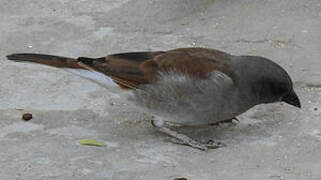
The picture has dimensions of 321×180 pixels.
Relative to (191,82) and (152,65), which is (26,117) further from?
(191,82)

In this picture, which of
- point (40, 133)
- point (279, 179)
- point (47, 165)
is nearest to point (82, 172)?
point (47, 165)

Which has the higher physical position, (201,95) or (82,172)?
(201,95)

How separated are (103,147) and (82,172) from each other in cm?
36

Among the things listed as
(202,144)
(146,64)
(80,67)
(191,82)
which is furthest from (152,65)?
(202,144)

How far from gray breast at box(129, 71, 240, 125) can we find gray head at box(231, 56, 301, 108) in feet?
0.27

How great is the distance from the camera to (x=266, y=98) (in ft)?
17.9

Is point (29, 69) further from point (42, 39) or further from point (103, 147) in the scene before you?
point (103, 147)

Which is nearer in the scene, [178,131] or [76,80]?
[178,131]

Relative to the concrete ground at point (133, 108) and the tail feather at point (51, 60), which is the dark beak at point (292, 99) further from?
the tail feather at point (51, 60)

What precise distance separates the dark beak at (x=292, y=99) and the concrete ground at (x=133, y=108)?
0.18 metres

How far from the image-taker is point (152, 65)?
17.8ft

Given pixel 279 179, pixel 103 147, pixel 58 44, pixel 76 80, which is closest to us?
pixel 279 179

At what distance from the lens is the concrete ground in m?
5.17

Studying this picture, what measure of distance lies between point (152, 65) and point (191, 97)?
30cm
